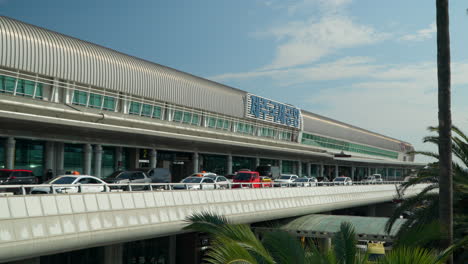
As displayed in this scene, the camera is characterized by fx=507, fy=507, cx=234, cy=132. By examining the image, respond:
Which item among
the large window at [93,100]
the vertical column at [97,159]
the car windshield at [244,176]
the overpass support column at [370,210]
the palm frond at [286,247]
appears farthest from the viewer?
the overpass support column at [370,210]

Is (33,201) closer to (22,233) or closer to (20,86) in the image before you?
(22,233)

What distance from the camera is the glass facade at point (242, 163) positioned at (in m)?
64.8

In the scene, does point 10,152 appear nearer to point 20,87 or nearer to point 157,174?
point 20,87

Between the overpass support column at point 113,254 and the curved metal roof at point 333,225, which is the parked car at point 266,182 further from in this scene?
the overpass support column at point 113,254

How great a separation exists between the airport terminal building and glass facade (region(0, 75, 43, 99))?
2.7 inches

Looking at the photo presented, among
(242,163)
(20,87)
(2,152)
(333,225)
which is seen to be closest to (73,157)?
(2,152)

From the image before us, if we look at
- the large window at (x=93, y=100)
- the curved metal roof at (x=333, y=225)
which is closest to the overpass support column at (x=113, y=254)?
the curved metal roof at (x=333, y=225)

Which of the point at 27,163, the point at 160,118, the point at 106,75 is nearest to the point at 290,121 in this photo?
the point at 160,118

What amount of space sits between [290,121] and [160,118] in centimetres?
2908

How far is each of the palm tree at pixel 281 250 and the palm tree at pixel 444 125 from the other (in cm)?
98

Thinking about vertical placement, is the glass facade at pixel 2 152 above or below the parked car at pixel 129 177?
above

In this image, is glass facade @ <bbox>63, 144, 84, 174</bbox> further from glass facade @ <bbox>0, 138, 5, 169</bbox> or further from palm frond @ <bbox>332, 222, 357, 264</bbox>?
palm frond @ <bbox>332, 222, 357, 264</bbox>

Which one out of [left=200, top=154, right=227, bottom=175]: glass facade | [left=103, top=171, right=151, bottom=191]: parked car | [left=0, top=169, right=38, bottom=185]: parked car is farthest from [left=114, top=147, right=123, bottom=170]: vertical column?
[left=0, top=169, right=38, bottom=185]: parked car

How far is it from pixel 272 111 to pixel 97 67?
31.7 m
